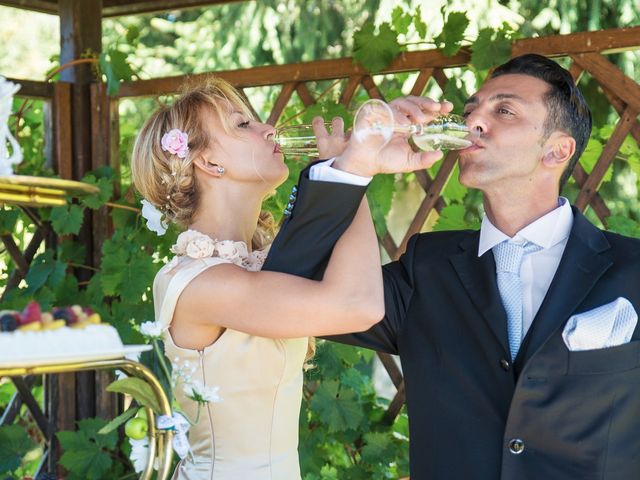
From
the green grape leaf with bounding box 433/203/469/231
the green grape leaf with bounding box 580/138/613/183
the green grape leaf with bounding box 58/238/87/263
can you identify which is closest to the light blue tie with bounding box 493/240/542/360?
the green grape leaf with bounding box 433/203/469/231

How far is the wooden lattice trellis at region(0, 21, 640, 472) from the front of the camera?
Result: 3.25 metres

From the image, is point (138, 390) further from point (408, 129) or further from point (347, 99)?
point (347, 99)

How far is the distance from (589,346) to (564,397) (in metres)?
0.12

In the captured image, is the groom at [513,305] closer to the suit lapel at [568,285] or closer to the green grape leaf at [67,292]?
the suit lapel at [568,285]

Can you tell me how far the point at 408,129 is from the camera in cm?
197

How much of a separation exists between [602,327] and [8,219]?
275cm

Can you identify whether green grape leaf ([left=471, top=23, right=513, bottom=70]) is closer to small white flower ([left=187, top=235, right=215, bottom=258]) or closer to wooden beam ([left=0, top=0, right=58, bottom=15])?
small white flower ([left=187, top=235, right=215, bottom=258])

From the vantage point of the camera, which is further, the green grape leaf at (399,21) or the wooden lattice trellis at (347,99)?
the green grape leaf at (399,21)

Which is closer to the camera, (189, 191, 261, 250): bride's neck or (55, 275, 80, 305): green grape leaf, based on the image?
(189, 191, 261, 250): bride's neck

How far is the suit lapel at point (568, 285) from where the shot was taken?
83.4 inches

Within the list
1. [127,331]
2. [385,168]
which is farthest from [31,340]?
[127,331]

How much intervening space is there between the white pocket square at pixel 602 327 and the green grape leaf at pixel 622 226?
1.22 m

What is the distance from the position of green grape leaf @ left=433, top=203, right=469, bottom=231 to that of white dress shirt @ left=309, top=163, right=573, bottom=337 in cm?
109

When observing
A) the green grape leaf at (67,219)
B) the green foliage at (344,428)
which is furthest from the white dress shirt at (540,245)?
the green grape leaf at (67,219)
